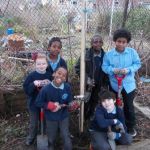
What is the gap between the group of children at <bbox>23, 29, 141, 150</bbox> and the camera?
395 centimetres

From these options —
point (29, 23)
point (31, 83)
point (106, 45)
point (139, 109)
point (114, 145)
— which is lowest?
point (114, 145)

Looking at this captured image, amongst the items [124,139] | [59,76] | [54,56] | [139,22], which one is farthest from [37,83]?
[139,22]

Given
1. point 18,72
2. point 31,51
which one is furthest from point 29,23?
Answer: point 18,72

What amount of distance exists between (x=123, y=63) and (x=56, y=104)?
1006 millimetres

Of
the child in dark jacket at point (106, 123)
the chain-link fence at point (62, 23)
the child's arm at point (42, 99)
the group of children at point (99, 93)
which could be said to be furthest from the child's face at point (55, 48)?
the chain-link fence at point (62, 23)

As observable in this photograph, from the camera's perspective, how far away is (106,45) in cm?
595

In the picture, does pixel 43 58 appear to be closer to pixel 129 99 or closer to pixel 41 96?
pixel 41 96

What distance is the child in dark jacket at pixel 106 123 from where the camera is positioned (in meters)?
3.96

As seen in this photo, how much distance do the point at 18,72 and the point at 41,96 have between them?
1.48 metres

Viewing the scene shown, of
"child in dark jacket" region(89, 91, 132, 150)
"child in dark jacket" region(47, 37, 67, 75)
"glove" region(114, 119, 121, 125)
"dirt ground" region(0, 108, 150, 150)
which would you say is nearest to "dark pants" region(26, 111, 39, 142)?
"dirt ground" region(0, 108, 150, 150)

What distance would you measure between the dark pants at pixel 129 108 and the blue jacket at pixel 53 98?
789mm

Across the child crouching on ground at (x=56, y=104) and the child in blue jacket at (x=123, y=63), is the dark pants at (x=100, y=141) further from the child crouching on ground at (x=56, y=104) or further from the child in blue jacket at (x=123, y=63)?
the child in blue jacket at (x=123, y=63)

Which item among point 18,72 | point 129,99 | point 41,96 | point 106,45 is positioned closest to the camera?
point 41,96

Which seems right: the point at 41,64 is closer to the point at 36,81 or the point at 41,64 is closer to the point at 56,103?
the point at 36,81
